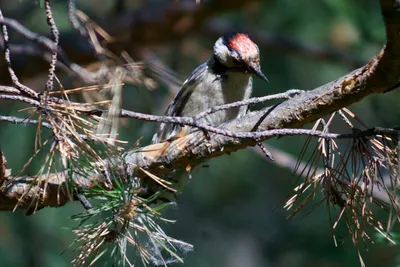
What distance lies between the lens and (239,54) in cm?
265

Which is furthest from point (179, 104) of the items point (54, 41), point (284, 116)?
point (54, 41)

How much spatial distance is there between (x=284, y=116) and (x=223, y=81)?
1129 millimetres

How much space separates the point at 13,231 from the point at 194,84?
6.85ft

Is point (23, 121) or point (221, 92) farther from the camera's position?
point (221, 92)

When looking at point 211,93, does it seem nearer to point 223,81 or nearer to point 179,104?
point 223,81

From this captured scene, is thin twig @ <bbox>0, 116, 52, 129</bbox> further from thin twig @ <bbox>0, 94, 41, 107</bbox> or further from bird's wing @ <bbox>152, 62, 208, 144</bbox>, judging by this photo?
bird's wing @ <bbox>152, 62, 208, 144</bbox>

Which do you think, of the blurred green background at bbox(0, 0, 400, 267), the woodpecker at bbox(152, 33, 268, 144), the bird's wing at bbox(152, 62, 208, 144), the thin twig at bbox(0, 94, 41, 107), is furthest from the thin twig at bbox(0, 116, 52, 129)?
the blurred green background at bbox(0, 0, 400, 267)

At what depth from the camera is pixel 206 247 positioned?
5578 millimetres

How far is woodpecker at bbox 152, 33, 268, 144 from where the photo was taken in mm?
2668

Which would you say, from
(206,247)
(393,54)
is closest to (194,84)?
(393,54)

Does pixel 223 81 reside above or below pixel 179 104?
above

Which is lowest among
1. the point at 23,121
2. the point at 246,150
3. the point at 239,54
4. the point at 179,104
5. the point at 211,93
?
the point at 246,150

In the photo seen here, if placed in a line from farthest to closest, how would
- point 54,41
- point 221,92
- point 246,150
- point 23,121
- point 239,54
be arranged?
point 246,150, point 221,92, point 239,54, point 23,121, point 54,41

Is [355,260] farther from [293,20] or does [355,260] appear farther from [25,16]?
[25,16]
